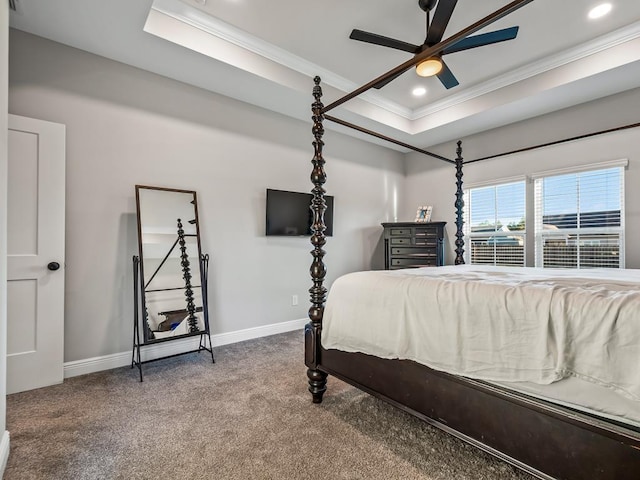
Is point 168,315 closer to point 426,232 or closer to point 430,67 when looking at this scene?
point 430,67

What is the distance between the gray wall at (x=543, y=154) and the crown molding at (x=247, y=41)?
1627 mm

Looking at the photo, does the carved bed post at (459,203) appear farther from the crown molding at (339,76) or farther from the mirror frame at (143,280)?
the mirror frame at (143,280)

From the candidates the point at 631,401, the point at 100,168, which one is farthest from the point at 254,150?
the point at 631,401

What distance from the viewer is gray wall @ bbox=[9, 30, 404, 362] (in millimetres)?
2615

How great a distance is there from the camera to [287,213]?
152 inches

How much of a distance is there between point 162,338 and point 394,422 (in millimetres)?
2044

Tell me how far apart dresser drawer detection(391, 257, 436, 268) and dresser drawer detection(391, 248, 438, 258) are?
56 millimetres

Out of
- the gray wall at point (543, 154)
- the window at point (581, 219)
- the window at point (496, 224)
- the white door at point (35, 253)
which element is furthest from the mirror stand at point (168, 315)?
the window at point (581, 219)

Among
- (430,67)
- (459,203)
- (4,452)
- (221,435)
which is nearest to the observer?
(4,452)

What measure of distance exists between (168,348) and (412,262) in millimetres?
3255

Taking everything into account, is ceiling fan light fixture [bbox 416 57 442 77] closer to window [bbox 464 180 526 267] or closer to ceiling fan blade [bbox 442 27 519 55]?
ceiling fan blade [bbox 442 27 519 55]

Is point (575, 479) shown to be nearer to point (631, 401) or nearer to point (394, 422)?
point (631, 401)

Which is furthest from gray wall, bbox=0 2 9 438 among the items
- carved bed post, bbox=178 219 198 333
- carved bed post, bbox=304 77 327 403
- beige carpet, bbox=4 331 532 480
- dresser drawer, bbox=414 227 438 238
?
dresser drawer, bbox=414 227 438 238

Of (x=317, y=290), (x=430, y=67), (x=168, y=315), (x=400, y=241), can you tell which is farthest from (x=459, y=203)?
(x=168, y=315)
